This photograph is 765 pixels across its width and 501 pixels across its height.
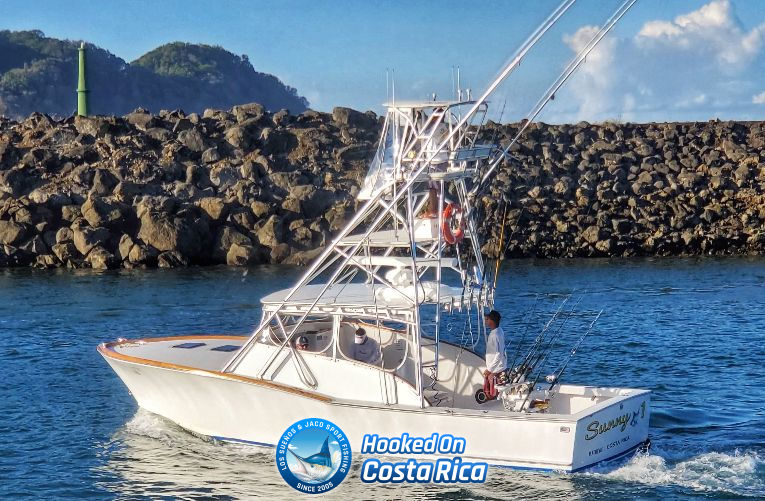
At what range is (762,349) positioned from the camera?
28750mm

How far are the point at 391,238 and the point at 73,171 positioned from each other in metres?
41.1

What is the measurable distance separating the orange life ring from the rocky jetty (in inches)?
1058

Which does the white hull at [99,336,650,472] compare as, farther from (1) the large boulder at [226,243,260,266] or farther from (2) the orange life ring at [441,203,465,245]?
(1) the large boulder at [226,243,260,266]

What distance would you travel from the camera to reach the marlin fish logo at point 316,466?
17.6m

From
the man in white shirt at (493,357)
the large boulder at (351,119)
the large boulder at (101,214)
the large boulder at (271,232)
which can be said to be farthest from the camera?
the large boulder at (351,119)

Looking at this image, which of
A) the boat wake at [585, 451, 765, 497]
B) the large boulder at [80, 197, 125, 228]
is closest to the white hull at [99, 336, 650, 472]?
the boat wake at [585, 451, 765, 497]

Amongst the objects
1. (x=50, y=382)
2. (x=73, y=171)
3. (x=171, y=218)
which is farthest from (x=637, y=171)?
(x=50, y=382)

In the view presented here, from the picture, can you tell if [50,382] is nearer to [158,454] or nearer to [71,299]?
[158,454]

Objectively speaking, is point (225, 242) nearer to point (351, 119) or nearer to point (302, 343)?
point (351, 119)

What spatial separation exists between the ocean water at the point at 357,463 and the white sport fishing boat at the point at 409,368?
61 centimetres

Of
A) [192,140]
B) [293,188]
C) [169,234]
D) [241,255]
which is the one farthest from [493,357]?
[192,140]

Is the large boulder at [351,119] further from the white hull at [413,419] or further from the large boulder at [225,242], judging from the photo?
the white hull at [413,419]

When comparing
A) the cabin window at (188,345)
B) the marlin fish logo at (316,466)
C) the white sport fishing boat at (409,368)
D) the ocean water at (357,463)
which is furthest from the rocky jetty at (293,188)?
the marlin fish logo at (316,466)
